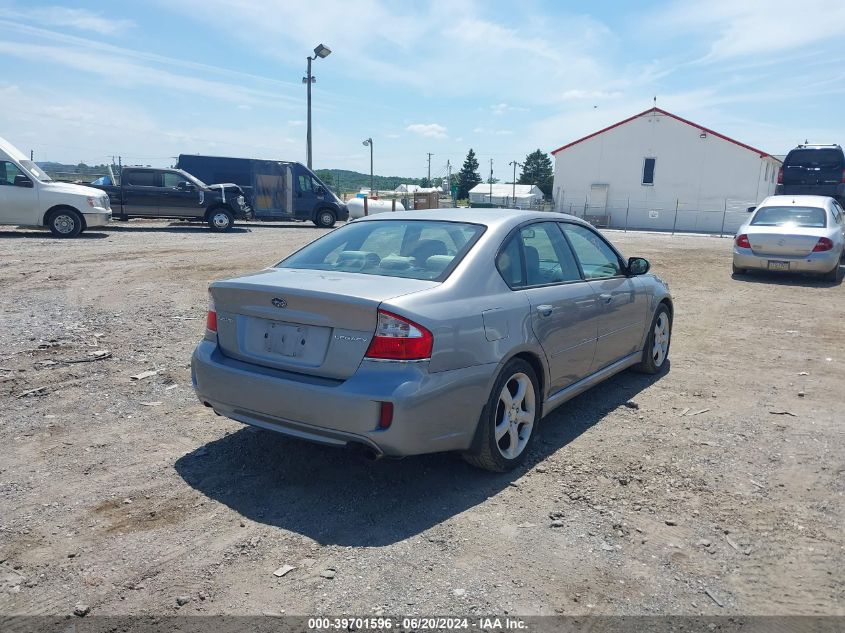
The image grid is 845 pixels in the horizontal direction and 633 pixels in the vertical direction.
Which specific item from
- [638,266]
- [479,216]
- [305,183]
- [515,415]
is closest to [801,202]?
[638,266]

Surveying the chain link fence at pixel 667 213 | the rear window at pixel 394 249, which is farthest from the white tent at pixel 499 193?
the rear window at pixel 394 249

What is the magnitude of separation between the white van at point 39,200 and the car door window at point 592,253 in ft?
48.6

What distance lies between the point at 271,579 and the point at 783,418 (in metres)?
4.17

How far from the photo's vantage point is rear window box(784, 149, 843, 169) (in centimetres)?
2017

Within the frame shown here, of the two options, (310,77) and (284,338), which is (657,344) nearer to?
(284,338)

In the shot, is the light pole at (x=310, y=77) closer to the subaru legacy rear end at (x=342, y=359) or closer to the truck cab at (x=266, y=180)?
the truck cab at (x=266, y=180)

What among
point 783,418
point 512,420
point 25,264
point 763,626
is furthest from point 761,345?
point 25,264

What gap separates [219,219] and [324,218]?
4729 mm

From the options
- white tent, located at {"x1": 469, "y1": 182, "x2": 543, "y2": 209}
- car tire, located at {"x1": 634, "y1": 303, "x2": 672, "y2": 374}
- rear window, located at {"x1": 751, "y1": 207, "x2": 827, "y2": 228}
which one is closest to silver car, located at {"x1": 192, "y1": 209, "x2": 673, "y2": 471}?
car tire, located at {"x1": 634, "y1": 303, "x2": 672, "y2": 374}

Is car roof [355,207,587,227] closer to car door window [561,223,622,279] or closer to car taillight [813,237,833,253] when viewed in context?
car door window [561,223,622,279]

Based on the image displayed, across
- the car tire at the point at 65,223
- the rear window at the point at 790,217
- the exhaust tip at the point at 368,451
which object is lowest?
the exhaust tip at the point at 368,451

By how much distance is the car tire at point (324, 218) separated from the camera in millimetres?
24297

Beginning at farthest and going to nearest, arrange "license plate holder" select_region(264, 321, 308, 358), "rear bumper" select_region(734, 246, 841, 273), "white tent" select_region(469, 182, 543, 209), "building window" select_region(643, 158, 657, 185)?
"white tent" select_region(469, 182, 543, 209) → "building window" select_region(643, 158, 657, 185) → "rear bumper" select_region(734, 246, 841, 273) → "license plate holder" select_region(264, 321, 308, 358)

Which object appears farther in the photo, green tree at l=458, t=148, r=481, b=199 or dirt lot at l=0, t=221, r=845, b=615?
green tree at l=458, t=148, r=481, b=199
